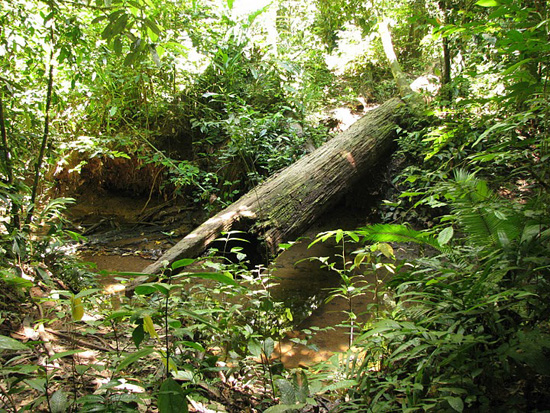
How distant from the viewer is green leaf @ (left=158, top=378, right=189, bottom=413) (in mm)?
831

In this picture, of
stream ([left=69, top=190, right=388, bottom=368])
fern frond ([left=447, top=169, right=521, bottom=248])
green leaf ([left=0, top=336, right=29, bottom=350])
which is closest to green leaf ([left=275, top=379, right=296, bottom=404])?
green leaf ([left=0, top=336, right=29, bottom=350])

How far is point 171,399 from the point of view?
845 mm

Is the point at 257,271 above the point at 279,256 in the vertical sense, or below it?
above

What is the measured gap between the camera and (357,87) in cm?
767

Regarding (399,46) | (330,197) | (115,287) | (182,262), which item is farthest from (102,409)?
A: (399,46)

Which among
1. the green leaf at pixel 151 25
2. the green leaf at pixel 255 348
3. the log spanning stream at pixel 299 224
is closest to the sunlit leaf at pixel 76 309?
the green leaf at pixel 255 348

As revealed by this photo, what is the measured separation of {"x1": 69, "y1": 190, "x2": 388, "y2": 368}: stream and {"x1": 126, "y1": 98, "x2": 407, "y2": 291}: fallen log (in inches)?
14.7

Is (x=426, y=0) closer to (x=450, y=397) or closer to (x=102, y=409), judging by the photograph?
(x=450, y=397)

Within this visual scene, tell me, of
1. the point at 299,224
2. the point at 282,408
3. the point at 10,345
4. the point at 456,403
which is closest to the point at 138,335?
the point at 10,345

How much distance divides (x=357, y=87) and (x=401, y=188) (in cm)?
367

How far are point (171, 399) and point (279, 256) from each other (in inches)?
137

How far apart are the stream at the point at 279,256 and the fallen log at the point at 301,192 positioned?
1.22ft

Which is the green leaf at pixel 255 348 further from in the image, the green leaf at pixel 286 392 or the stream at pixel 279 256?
the stream at pixel 279 256

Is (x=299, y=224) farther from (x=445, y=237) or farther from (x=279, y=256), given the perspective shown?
(x=445, y=237)
